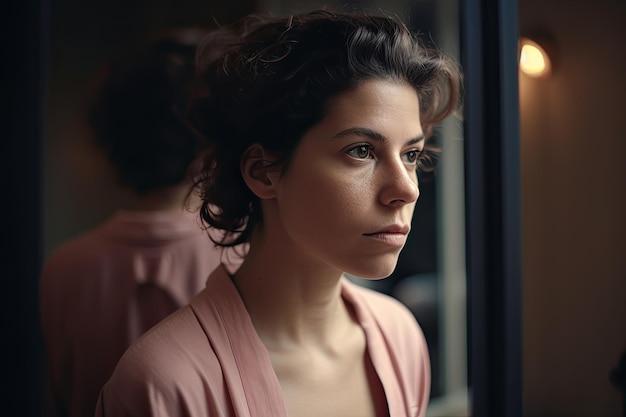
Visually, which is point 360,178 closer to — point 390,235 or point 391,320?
point 390,235

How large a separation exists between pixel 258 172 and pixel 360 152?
0.50 feet

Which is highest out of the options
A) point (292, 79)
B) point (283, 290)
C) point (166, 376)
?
point (292, 79)

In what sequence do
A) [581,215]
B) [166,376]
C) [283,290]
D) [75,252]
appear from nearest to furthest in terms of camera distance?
[166,376] < [283,290] < [581,215] < [75,252]

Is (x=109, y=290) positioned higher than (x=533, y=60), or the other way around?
(x=533, y=60)

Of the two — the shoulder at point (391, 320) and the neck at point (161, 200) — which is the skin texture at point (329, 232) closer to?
the shoulder at point (391, 320)

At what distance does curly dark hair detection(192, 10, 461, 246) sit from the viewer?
76cm

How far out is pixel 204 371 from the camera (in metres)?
0.75

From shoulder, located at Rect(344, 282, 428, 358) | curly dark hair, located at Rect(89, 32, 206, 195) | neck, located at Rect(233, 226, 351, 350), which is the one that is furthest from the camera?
curly dark hair, located at Rect(89, 32, 206, 195)

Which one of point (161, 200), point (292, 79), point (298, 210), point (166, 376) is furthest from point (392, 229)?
point (161, 200)

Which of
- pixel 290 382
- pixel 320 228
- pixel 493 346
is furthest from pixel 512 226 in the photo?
pixel 290 382

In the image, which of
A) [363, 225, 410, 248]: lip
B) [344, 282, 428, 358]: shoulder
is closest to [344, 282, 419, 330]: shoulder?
[344, 282, 428, 358]: shoulder

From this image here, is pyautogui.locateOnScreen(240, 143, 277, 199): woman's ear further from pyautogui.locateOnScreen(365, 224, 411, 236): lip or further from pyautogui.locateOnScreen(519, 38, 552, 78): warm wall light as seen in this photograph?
pyautogui.locateOnScreen(519, 38, 552, 78): warm wall light

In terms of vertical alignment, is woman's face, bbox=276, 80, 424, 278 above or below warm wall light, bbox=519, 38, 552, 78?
below

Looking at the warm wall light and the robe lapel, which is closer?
the robe lapel
